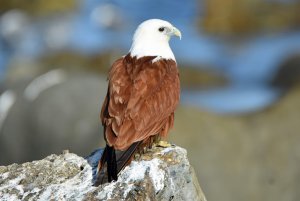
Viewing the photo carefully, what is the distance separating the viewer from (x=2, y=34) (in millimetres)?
29766

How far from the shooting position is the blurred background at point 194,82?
13188 mm

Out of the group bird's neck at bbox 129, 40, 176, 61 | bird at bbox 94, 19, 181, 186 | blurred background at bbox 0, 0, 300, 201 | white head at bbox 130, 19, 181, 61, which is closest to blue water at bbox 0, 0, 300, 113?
blurred background at bbox 0, 0, 300, 201

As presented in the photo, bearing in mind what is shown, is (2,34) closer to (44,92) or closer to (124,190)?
(44,92)

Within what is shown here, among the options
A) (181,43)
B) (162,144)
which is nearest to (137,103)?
(162,144)

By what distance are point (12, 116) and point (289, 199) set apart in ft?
15.6

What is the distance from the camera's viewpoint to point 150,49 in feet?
29.5

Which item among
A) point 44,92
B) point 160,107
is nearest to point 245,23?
point 44,92

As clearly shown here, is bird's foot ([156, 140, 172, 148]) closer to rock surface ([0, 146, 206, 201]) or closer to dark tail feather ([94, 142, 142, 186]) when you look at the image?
rock surface ([0, 146, 206, 201])

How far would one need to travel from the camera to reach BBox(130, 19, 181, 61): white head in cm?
897

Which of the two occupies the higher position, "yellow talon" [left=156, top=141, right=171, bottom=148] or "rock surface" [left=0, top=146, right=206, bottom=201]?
"yellow talon" [left=156, top=141, right=171, bottom=148]

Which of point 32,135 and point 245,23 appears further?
point 245,23

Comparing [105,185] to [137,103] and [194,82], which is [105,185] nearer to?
[137,103]

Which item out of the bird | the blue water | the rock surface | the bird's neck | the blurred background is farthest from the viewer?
the blue water

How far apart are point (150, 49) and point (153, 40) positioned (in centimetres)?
16
